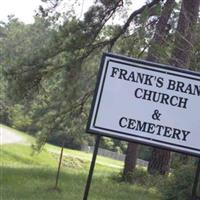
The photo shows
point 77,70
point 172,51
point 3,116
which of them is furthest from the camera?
point 3,116

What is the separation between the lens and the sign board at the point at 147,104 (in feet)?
18.5

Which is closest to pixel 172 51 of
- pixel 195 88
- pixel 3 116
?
pixel 195 88

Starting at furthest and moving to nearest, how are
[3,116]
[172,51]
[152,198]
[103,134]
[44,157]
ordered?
[3,116]
[44,157]
[152,198]
[172,51]
[103,134]

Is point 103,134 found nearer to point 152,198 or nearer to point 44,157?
point 152,198

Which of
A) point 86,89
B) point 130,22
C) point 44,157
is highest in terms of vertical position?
point 130,22

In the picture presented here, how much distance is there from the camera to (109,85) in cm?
572

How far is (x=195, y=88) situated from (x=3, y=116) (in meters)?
70.9

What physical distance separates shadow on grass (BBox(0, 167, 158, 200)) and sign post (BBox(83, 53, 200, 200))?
289 inches

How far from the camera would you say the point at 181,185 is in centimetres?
1223

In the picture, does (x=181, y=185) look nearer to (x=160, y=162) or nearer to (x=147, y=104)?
(x=160, y=162)

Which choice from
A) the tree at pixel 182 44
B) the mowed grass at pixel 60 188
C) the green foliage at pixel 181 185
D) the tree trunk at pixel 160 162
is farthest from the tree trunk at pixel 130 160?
the green foliage at pixel 181 185

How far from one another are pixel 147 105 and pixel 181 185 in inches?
269

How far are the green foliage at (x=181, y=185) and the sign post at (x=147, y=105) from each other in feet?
20.3

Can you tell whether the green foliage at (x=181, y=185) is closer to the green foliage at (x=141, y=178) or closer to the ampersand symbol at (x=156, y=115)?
the green foliage at (x=141, y=178)
